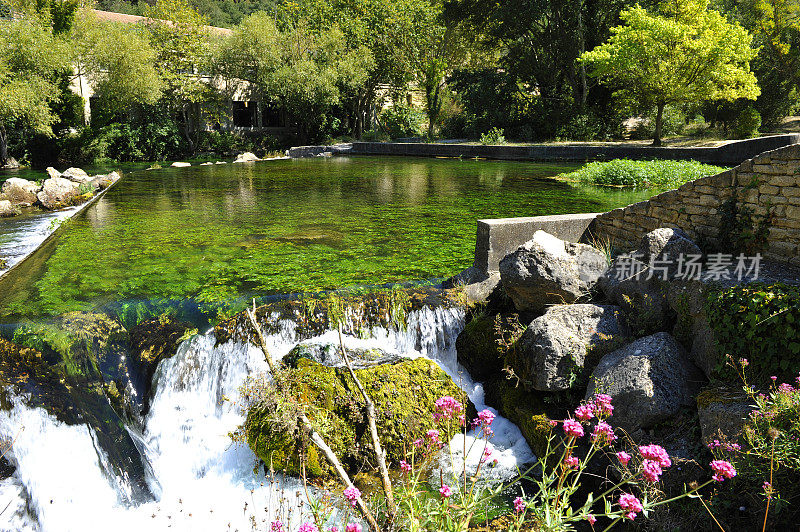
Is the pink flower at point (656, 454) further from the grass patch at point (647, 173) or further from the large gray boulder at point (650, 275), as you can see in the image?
the grass patch at point (647, 173)

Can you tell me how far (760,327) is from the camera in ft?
12.6

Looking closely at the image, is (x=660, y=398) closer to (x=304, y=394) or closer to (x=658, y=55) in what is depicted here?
(x=304, y=394)

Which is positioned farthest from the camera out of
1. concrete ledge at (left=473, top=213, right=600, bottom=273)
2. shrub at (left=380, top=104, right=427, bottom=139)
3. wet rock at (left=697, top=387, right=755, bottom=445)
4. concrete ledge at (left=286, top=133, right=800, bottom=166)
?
shrub at (left=380, top=104, right=427, bottom=139)

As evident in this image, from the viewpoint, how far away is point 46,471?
4.36 meters

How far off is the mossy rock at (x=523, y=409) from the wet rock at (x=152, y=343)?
3215 millimetres

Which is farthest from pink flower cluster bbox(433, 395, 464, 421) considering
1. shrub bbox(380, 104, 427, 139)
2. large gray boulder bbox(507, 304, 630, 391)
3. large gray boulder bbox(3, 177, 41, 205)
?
shrub bbox(380, 104, 427, 139)

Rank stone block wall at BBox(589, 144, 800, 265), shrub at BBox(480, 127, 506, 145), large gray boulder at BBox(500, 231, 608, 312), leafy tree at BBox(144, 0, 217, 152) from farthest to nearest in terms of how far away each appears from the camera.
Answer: leafy tree at BBox(144, 0, 217, 152) < shrub at BBox(480, 127, 506, 145) < large gray boulder at BBox(500, 231, 608, 312) < stone block wall at BBox(589, 144, 800, 265)

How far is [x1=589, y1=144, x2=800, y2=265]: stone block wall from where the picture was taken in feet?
15.5

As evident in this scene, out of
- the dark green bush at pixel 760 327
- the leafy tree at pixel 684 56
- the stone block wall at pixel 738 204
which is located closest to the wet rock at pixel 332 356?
the dark green bush at pixel 760 327

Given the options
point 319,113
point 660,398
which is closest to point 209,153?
point 319,113

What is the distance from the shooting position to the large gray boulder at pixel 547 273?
555cm

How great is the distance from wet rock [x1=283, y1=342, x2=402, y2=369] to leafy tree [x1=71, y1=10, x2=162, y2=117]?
83.3 feet

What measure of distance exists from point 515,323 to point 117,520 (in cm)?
399

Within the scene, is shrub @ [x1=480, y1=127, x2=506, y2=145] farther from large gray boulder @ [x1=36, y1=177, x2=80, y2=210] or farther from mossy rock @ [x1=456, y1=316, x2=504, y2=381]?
mossy rock @ [x1=456, y1=316, x2=504, y2=381]
